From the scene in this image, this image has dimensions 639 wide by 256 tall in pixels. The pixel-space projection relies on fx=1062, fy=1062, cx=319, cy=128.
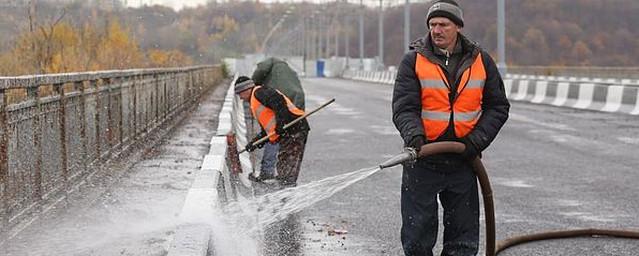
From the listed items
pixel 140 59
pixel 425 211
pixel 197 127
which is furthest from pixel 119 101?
pixel 140 59

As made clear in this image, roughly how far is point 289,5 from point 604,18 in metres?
30.1

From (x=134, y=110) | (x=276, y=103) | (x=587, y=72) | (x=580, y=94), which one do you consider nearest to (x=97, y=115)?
(x=276, y=103)

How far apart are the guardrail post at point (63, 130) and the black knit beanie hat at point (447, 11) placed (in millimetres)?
3846

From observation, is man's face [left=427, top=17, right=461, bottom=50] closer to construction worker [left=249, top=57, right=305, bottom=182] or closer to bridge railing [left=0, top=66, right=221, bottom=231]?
bridge railing [left=0, top=66, right=221, bottom=231]

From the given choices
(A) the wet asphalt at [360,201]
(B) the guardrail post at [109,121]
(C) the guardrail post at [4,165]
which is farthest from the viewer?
(B) the guardrail post at [109,121]

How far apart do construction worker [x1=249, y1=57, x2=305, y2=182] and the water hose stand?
2.86m

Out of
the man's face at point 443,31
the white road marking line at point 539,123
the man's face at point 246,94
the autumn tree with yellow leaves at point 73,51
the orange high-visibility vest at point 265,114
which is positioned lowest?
the white road marking line at point 539,123

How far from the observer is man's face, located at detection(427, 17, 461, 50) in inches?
195

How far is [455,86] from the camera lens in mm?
5059

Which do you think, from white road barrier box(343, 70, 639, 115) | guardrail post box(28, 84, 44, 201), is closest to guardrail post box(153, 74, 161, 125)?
white road barrier box(343, 70, 639, 115)

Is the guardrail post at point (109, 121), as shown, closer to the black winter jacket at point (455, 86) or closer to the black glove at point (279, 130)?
the black glove at point (279, 130)

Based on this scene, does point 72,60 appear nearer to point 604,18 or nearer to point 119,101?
point 119,101

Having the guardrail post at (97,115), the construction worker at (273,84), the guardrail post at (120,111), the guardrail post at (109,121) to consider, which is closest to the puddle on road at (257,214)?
the construction worker at (273,84)

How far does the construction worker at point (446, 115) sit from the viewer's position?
5.02 metres
